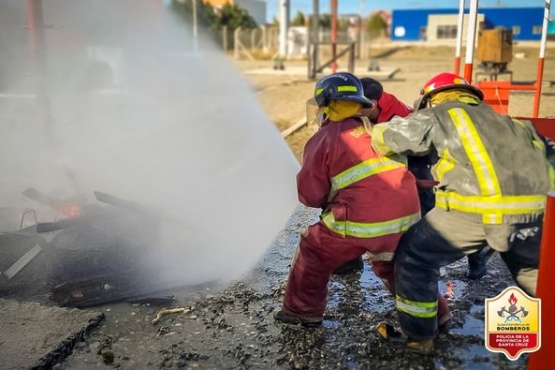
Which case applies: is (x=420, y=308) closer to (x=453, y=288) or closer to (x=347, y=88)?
(x=453, y=288)

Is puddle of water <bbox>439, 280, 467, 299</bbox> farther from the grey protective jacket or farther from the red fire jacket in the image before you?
the grey protective jacket

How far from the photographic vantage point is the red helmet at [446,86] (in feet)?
9.09

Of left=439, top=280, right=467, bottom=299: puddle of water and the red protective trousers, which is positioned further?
left=439, top=280, right=467, bottom=299: puddle of water

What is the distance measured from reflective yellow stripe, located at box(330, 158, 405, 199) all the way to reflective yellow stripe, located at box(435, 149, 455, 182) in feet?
0.73

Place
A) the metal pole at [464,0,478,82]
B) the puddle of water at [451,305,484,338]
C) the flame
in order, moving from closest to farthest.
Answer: the puddle of water at [451,305,484,338]
the flame
the metal pole at [464,0,478,82]

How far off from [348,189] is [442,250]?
538mm

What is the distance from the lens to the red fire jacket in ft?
9.18

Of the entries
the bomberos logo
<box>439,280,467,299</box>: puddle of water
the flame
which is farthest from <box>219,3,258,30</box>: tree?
the bomberos logo

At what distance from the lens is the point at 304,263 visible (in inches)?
120

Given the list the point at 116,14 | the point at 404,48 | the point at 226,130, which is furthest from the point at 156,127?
the point at 404,48

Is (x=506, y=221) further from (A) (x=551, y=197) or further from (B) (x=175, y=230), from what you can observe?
(B) (x=175, y=230)

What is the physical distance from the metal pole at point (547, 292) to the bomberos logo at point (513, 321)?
2 cm

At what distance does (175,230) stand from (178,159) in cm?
264

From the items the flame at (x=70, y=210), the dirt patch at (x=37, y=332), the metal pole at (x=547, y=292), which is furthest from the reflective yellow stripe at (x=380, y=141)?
the flame at (x=70, y=210)
